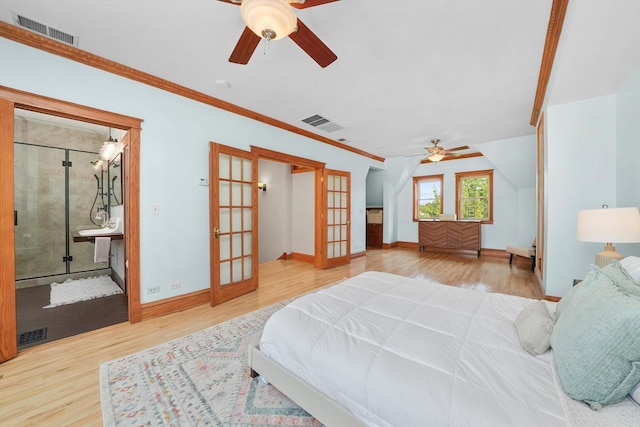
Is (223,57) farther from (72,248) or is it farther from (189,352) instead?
(72,248)

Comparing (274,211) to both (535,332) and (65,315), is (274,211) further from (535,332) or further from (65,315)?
(535,332)

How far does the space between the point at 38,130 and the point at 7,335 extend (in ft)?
11.8

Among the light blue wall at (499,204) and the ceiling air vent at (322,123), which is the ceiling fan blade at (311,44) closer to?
the ceiling air vent at (322,123)

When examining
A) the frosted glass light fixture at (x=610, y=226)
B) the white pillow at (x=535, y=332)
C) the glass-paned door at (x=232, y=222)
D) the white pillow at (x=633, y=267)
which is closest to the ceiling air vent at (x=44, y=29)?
the glass-paned door at (x=232, y=222)

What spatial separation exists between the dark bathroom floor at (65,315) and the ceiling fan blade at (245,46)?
290 cm

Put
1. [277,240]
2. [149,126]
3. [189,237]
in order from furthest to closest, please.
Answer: [277,240]
[189,237]
[149,126]

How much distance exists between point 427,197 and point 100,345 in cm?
754

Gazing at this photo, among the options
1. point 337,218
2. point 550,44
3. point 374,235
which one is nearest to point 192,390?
point 550,44

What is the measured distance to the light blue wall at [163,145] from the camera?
2.19m

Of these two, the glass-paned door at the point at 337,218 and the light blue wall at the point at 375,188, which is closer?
the glass-paned door at the point at 337,218

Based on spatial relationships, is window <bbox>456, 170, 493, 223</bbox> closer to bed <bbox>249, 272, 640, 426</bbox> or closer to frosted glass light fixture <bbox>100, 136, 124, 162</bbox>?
bed <bbox>249, 272, 640, 426</bbox>

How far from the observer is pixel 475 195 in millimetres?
6660

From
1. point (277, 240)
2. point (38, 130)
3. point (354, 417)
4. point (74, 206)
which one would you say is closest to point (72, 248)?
point (74, 206)

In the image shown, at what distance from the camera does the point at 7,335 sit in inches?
76.6
